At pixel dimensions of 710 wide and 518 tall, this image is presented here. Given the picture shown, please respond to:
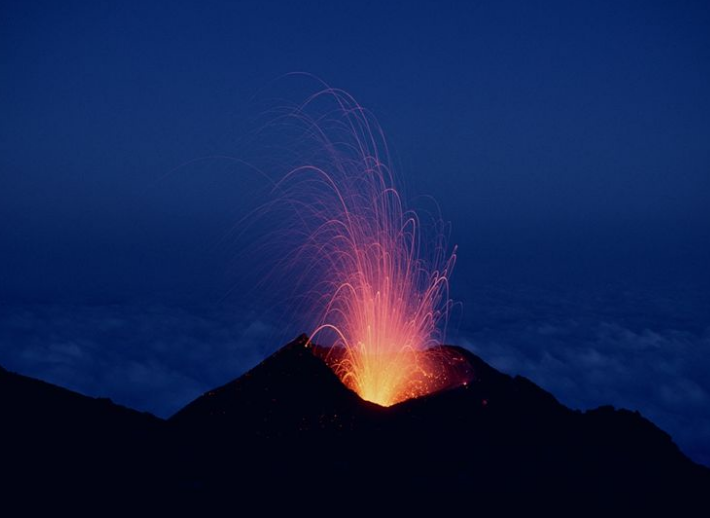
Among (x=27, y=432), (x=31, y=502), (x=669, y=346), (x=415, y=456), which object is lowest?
(x=31, y=502)

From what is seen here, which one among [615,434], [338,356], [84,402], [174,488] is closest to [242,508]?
[174,488]

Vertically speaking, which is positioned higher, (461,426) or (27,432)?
(461,426)

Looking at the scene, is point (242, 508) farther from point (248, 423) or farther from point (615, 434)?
point (615, 434)

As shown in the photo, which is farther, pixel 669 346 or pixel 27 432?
pixel 669 346

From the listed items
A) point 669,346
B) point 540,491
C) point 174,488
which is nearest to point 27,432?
point 174,488

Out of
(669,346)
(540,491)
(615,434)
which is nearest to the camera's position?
(540,491)

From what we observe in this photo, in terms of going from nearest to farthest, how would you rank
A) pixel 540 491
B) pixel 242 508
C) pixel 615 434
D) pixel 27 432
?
pixel 242 508 → pixel 27 432 → pixel 540 491 → pixel 615 434
